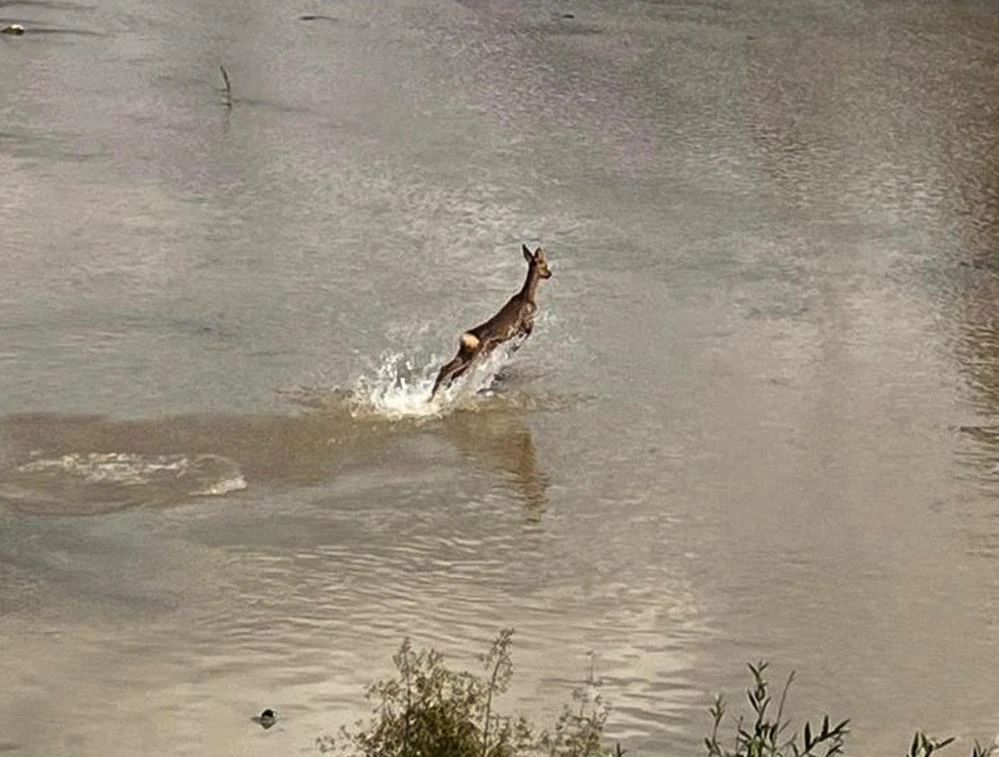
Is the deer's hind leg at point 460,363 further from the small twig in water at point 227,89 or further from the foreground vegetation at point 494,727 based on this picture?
the small twig in water at point 227,89

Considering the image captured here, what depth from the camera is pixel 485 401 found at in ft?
34.7

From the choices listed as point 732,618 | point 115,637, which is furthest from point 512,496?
point 115,637

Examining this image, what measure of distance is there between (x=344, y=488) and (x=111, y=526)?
1.01 meters

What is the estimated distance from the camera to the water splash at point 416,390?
10414mm

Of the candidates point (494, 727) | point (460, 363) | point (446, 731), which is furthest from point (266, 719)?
point (460, 363)

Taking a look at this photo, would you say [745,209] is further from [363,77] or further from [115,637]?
[115,637]

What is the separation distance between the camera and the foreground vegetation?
5.42 m

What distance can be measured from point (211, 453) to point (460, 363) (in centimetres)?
126

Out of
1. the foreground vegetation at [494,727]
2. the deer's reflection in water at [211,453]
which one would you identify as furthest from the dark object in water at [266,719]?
the deer's reflection in water at [211,453]

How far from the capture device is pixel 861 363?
455 inches

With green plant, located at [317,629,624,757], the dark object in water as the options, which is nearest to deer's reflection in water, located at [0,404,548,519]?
the dark object in water

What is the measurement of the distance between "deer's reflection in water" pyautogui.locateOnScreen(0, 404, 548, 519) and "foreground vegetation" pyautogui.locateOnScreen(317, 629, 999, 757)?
1866 mm

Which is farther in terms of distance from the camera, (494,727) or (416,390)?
(416,390)

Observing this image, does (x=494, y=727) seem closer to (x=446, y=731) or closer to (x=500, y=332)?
(x=446, y=731)
